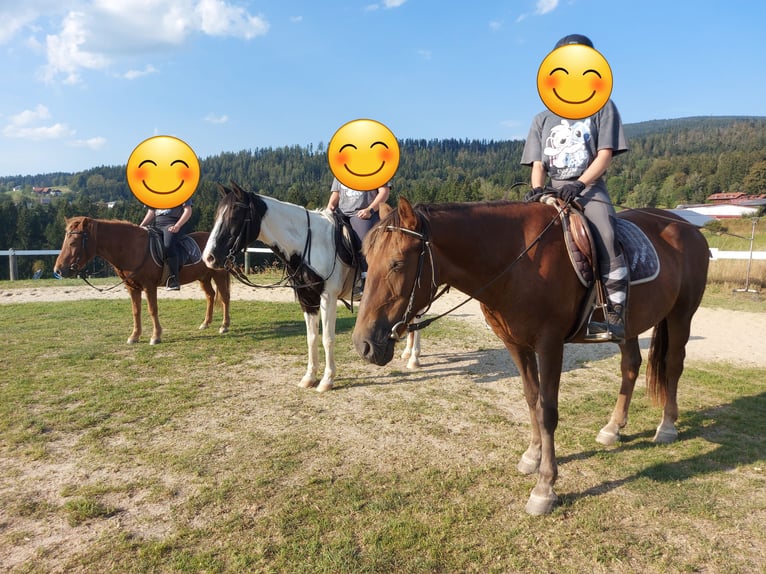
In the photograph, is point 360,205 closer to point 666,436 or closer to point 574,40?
point 574,40

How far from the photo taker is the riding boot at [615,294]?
348 centimetres

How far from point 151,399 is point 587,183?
17.1ft

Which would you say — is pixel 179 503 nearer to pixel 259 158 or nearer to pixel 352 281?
pixel 352 281

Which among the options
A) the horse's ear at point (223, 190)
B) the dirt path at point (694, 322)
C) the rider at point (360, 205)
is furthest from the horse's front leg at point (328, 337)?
the dirt path at point (694, 322)

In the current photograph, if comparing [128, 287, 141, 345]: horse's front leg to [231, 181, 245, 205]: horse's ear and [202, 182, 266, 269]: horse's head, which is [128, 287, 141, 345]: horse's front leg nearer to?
[202, 182, 266, 269]: horse's head

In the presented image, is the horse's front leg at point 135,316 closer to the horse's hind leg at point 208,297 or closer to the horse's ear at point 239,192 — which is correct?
the horse's hind leg at point 208,297

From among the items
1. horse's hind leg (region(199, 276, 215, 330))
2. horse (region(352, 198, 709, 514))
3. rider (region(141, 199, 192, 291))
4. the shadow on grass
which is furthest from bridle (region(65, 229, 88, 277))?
the shadow on grass

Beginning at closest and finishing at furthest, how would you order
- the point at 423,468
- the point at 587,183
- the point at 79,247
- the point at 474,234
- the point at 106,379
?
the point at 474,234, the point at 587,183, the point at 423,468, the point at 106,379, the point at 79,247

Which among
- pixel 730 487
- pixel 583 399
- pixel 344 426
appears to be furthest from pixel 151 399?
pixel 730 487

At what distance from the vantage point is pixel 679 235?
4418 mm

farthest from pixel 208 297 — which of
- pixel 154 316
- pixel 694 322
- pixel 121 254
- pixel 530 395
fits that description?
pixel 694 322

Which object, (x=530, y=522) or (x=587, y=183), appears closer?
(x=530, y=522)

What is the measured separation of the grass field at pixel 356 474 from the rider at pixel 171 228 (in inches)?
88.5

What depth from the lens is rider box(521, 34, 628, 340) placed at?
3.50 meters
